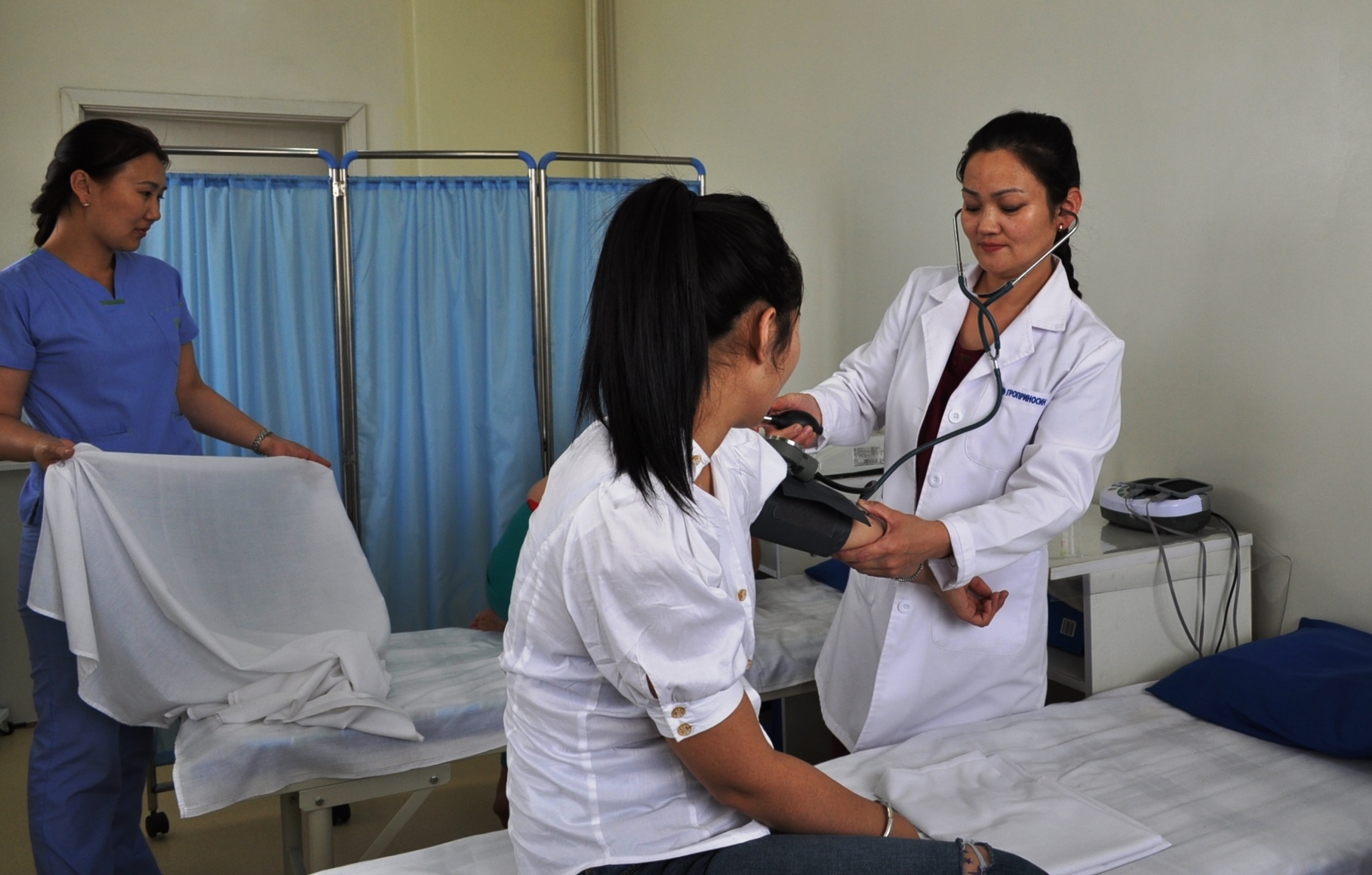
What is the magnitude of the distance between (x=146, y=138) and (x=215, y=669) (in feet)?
3.31

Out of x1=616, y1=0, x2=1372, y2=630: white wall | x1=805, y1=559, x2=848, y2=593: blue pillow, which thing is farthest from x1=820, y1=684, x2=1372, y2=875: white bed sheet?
x1=805, y1=559, x2=848, y2=593: blue pillow

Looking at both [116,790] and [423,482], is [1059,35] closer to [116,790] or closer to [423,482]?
[423,482]

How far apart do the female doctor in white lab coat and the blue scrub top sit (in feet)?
4.09

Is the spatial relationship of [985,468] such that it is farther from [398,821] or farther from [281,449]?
[281,449]

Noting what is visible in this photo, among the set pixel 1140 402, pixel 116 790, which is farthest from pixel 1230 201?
pixel 116 790

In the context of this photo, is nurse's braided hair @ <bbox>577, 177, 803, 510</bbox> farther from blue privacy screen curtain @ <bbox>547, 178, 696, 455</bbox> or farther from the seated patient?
blue privacy screen curtain @ <bbox>547, 178, 696, 455</bbox>

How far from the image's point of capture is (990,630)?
1604 mm

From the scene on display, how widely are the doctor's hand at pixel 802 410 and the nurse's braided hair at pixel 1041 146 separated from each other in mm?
473

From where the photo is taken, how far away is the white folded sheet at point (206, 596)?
5.94ft

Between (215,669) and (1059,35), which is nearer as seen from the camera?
(215,669)

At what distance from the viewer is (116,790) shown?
1943mm

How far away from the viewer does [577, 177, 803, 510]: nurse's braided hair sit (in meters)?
0.92

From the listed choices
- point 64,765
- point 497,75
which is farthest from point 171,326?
point 497,75

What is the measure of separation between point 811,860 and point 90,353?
5.44ft
